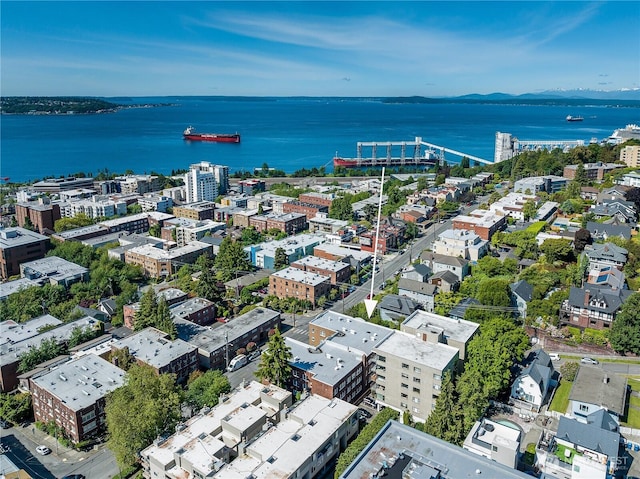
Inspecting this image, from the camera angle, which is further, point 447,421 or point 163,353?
point 163,353

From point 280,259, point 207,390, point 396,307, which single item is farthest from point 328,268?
point 207,390

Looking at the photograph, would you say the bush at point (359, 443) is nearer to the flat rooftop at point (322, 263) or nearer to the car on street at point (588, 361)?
the car on street at point (588, 361)

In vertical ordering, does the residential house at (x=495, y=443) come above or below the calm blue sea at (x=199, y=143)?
below

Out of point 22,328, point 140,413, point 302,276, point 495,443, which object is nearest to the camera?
point 495,443

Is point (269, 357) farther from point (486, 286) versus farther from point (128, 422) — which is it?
point (486, 286)

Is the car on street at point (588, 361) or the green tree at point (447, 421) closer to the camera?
the green tree at point (447, 421)

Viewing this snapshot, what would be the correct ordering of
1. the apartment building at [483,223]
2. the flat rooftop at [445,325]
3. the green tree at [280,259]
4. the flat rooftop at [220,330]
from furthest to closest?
the apartment building at [483,223] < the green tree at [280,259] < the flat rooftop at [220,330] < the flat rooftop at [445,325]

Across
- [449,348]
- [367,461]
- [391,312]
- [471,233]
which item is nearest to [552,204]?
[471,233]

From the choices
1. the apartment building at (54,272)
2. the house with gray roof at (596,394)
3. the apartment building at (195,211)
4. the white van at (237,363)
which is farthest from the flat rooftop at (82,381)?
the apartment building at (195,211)

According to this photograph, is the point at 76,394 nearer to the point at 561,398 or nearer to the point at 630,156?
the point at 561,398
